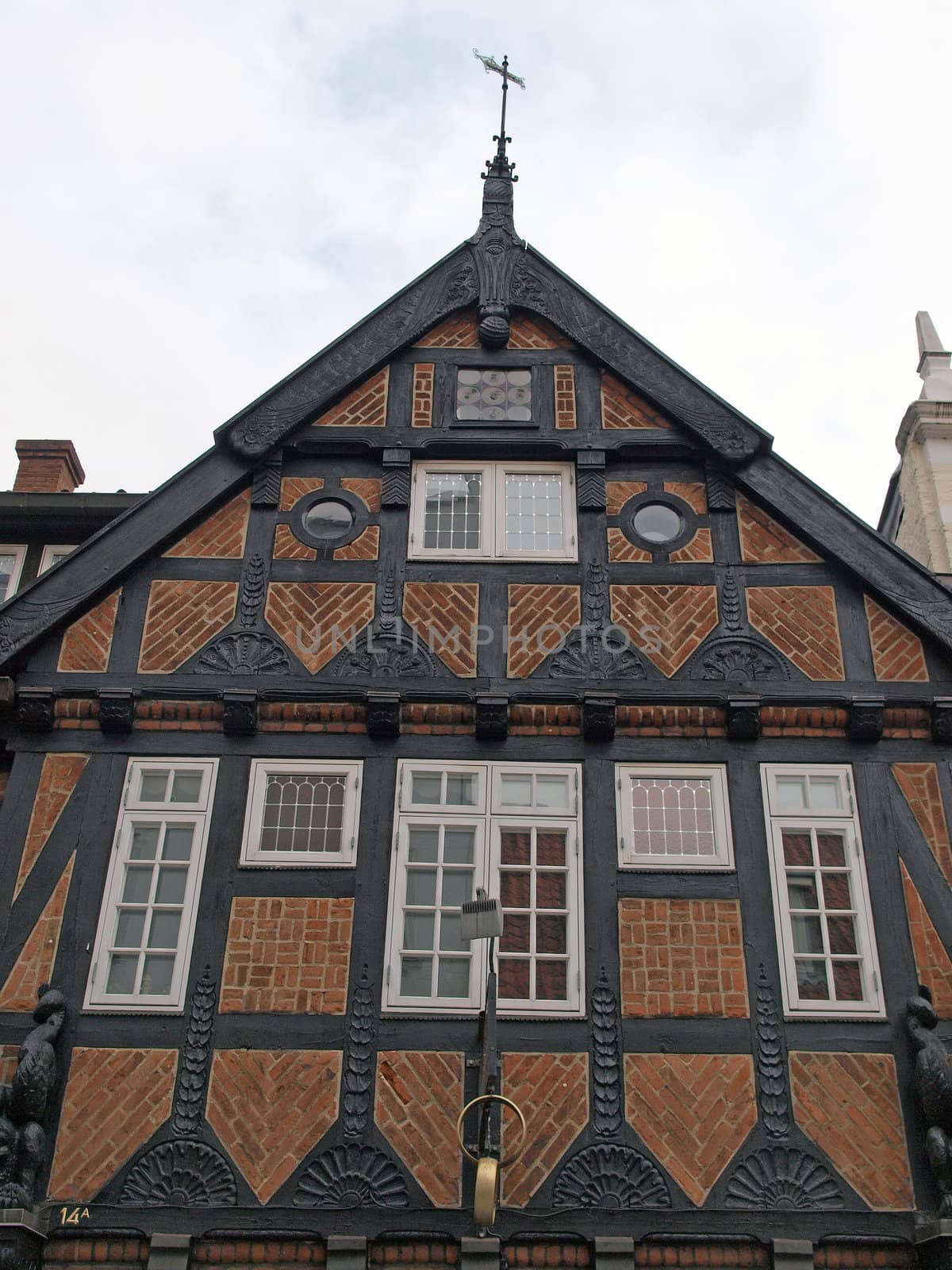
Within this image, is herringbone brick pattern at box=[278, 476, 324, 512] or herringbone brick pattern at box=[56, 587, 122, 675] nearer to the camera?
herringbone brick pattern at box=[56, 587, 122, 675]

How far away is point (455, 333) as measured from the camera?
1280 cm

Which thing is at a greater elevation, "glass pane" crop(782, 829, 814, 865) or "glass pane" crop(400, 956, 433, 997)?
"glass pane" crop(782, 829, 814, 865)

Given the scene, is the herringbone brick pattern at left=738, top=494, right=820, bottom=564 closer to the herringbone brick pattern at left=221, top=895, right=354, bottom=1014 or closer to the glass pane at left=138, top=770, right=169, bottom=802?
the herringbone brick pattern at left=221, top=895, right=354, bottom=1014

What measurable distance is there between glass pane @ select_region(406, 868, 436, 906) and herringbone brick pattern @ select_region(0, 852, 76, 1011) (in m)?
2.51

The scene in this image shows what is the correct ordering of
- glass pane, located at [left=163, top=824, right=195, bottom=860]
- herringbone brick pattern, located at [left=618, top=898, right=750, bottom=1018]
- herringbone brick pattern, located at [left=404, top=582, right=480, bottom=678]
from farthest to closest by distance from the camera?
herringbone brick pattern, located at [left=404, top=582, right=480, bottom=678] → glass pane, located at [left=163, top=824, right=195, bottom=860] → herringbone brick pattern, located at [left=618, top=898, right=750, bottom=1018]

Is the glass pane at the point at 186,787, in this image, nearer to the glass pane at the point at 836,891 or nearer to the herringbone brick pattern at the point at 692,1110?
the herringbone brick pattern at the point at 692,1110

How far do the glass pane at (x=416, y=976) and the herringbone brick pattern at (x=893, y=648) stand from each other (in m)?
4.25

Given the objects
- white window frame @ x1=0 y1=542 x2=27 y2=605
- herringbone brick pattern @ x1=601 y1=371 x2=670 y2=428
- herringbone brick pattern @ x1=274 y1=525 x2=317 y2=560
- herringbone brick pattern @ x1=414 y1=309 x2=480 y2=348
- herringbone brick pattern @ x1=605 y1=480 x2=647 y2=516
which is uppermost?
herringbone brick pattern @ x1=414 y1=309 x2=480 y2=348

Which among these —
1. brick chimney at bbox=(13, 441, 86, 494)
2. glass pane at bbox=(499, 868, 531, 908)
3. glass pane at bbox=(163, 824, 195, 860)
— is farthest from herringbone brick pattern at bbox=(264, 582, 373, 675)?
brick chimney at bbox=(13, 441, 86, 494)

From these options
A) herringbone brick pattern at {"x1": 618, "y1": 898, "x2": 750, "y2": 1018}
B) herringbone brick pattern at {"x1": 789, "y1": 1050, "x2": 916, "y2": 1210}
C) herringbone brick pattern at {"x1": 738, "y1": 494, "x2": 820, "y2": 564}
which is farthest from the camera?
herringbone brick pattern at {"x1": 738, "y1": 494, "x2": 820, "y2": 564}

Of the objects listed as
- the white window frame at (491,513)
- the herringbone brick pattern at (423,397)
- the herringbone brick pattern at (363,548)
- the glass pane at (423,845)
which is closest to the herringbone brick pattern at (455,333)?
the herringbone brick pattern at (423,397)

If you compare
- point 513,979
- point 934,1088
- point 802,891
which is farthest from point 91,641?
point 934,1088

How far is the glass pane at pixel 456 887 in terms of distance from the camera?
32.7ft

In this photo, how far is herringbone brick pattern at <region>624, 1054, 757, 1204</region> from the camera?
29.5 ft
